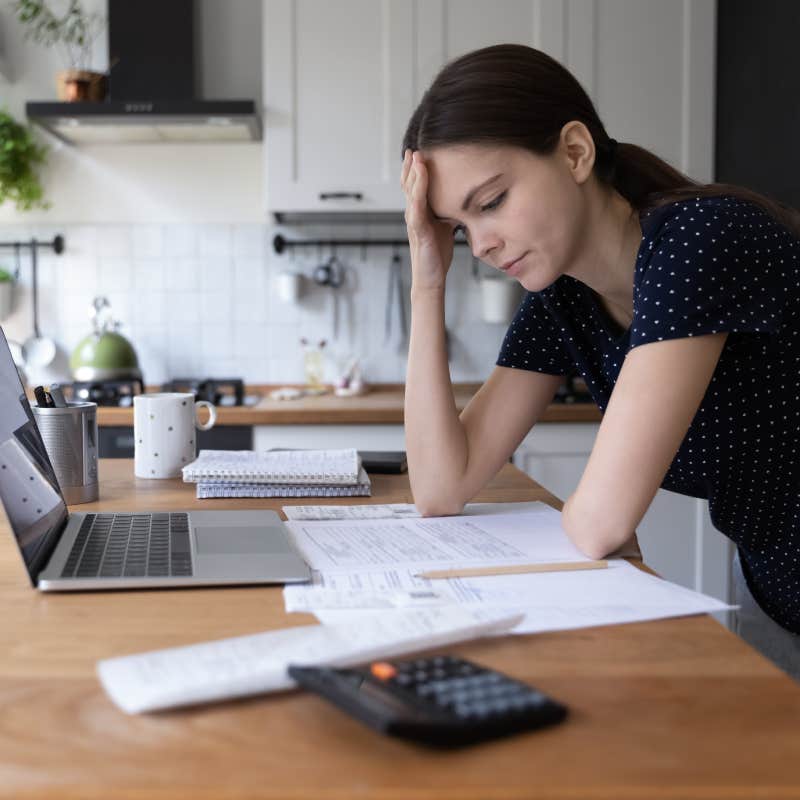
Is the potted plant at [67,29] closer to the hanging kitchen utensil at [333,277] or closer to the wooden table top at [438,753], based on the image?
the hanging kitchen utensil at [333,277]

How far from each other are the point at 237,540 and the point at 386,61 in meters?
2.18

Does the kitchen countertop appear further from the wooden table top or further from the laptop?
the wooden table top

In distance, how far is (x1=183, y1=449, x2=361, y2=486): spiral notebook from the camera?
136cm

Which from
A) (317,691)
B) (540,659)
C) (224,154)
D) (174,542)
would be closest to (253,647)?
(317,691)

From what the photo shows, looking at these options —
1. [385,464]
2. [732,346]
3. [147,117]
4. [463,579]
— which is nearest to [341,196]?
[147,117]

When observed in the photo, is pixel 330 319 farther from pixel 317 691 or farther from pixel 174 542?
pixel 317 691

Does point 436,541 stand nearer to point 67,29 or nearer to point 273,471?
point 273,471

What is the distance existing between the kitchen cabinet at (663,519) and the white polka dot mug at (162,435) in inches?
56.0

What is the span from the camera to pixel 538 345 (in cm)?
145

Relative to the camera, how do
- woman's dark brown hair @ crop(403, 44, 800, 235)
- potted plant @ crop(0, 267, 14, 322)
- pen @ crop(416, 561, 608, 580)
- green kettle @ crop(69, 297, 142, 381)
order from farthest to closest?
potted plant @ crop(0, 267, 14, 322) < green kettle @ crop(69, 297, 142, 381) < woman's dark brown hair @ crop(403, 44, 800, 235) < pen @ crop(416, 561, 608, 580)

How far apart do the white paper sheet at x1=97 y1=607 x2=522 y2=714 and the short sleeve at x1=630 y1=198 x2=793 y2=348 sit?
424 millimetres

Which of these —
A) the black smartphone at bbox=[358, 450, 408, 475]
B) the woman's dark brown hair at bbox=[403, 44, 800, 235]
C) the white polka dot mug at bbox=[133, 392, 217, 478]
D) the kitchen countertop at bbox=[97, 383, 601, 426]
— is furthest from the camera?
Result: the kitchen countertop at bbox=[97, 383, 601, 426]

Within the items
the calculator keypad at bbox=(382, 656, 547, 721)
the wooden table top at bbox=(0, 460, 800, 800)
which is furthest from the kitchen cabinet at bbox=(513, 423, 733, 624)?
the calculator keypad at bbox=(382, 656, 547, 721)

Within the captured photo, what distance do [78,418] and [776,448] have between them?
0.88 metres
